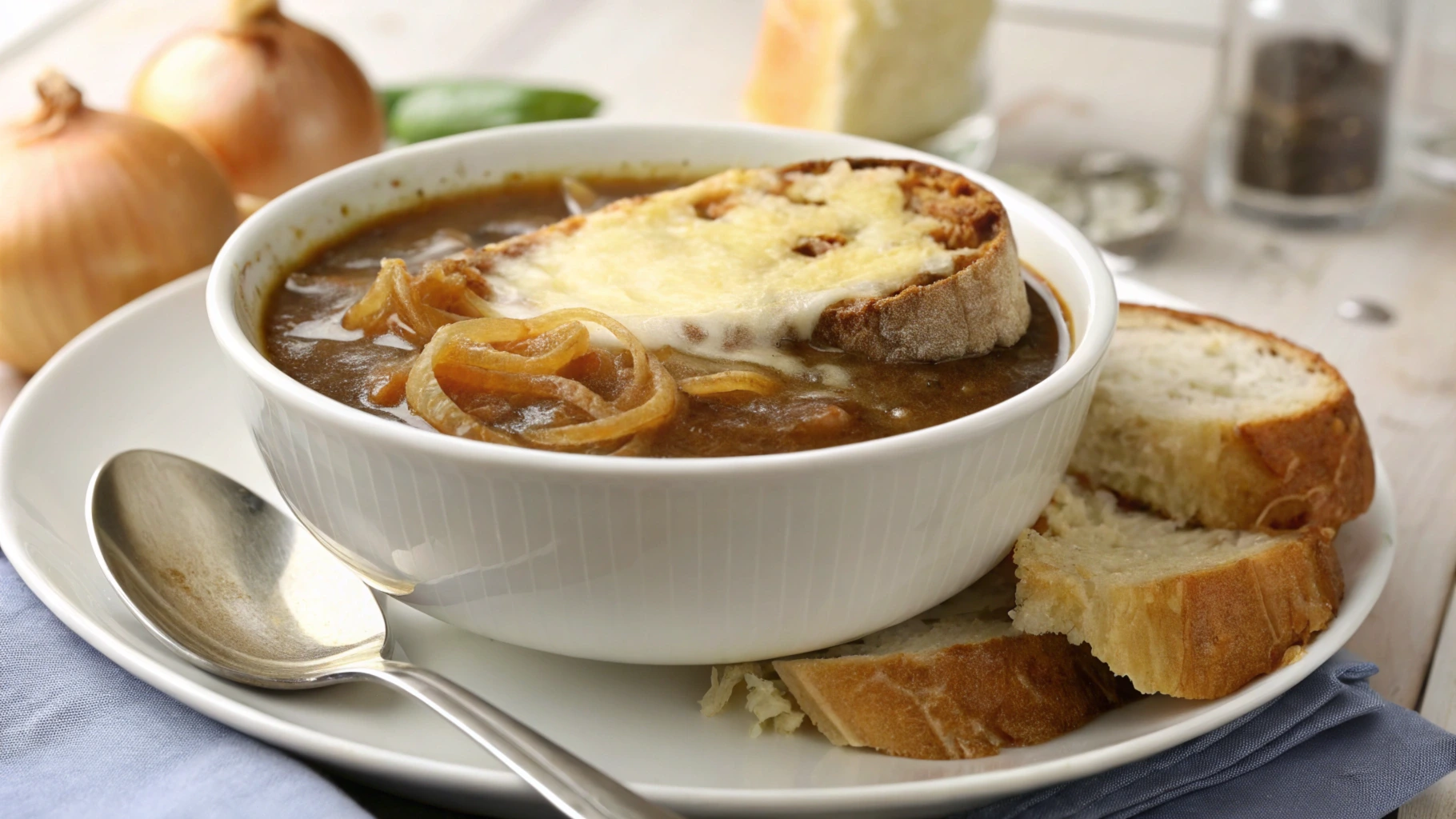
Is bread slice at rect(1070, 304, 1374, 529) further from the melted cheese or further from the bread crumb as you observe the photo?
the bread crumb

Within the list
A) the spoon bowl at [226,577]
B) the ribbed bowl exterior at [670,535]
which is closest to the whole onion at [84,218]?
the spoon bowl at [226,577]

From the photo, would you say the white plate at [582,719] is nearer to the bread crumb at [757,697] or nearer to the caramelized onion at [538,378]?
the bread crumb at [757,697]

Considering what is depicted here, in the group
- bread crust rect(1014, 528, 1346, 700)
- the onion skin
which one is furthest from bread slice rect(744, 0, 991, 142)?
bread crust rect(1014, 528, 1346, 700)

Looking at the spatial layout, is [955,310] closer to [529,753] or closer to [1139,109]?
[529,753]

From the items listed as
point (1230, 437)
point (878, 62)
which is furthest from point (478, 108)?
point (1230, 437)

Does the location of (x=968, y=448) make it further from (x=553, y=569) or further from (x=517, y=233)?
(x=517, y=233)
